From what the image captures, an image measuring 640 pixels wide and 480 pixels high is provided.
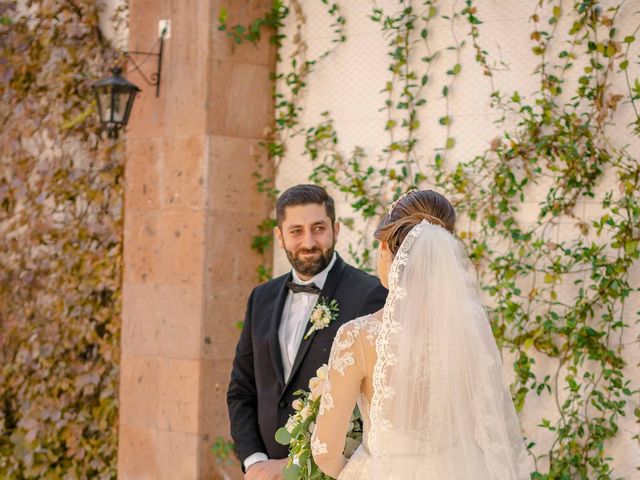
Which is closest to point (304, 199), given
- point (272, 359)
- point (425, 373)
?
point (272, 359)

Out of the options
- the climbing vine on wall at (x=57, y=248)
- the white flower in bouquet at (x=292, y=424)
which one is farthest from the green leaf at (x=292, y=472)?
the climbing vine on wall at (x=57, y=248)

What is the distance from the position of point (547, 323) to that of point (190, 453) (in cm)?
212

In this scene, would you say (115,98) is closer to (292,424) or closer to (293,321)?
(293,321)

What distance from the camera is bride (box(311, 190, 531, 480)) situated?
265 centimetres

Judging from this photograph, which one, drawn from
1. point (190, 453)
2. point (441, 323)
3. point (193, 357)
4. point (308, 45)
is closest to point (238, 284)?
point (193, 357)

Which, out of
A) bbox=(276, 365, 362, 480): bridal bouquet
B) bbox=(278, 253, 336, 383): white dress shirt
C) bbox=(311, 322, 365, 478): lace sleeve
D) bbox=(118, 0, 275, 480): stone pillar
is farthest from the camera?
bbox=(118, 0, 275, 480): stone pillar

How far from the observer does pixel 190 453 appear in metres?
5.41

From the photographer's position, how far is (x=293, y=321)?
378 cm

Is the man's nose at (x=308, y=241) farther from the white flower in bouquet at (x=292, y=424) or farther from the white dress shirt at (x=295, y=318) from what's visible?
the white flower in bouquet at (x=292, y=424)

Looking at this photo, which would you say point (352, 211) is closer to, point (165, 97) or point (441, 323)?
point (165, 97)

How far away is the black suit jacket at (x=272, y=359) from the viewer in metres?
3.59

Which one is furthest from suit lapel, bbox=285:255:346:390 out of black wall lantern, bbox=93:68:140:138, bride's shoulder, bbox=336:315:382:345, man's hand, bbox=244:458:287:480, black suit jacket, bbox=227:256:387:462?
black wall lantern, bbox=93:68:140:138

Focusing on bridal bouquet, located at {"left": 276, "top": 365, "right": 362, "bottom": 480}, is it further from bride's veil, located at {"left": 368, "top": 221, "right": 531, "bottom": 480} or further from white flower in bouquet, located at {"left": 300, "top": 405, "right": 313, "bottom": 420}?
bride's veil, located at {"left": 368, "top": 221, "right": 531, "bottom": 480}

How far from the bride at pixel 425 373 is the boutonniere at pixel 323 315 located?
0.76 metres
